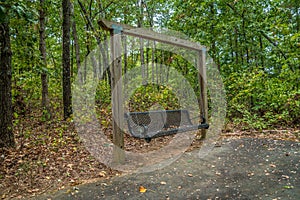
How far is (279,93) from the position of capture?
5852 millimetres

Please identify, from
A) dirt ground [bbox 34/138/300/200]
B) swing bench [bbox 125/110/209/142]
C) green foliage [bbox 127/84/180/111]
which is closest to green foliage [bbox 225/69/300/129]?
green foliage [bbox 127/84/180/111]

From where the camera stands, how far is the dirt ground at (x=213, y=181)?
7.89 feet

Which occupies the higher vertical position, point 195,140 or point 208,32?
point 208,32

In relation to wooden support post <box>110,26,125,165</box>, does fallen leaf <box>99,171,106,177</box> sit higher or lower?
lower

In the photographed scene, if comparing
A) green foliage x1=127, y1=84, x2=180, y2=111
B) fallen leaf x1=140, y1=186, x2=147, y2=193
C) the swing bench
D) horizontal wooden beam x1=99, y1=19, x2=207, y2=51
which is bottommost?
fallen leaf x1=140, y1=186, x2=147, y2=193

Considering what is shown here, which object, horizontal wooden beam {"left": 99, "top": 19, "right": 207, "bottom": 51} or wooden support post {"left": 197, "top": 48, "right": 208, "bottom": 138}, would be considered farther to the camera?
wooden support post {"left": 197, "top": 48, "right": 208, "bottom": 138}

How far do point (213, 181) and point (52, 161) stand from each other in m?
2.26

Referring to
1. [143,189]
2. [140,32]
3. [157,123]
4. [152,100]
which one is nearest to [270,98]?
[152,100]

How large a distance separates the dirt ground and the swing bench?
0.49 meters

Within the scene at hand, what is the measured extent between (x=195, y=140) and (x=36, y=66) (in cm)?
313

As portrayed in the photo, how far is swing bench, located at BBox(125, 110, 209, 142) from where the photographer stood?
349 cm

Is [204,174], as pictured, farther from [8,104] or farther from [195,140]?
[8,104]

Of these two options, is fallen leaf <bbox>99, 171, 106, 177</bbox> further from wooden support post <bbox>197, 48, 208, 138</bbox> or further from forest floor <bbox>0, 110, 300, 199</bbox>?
wooden support post <bbox>197, 48, 208, 138</bbox>

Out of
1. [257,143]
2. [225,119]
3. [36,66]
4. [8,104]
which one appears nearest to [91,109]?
[8,104]
